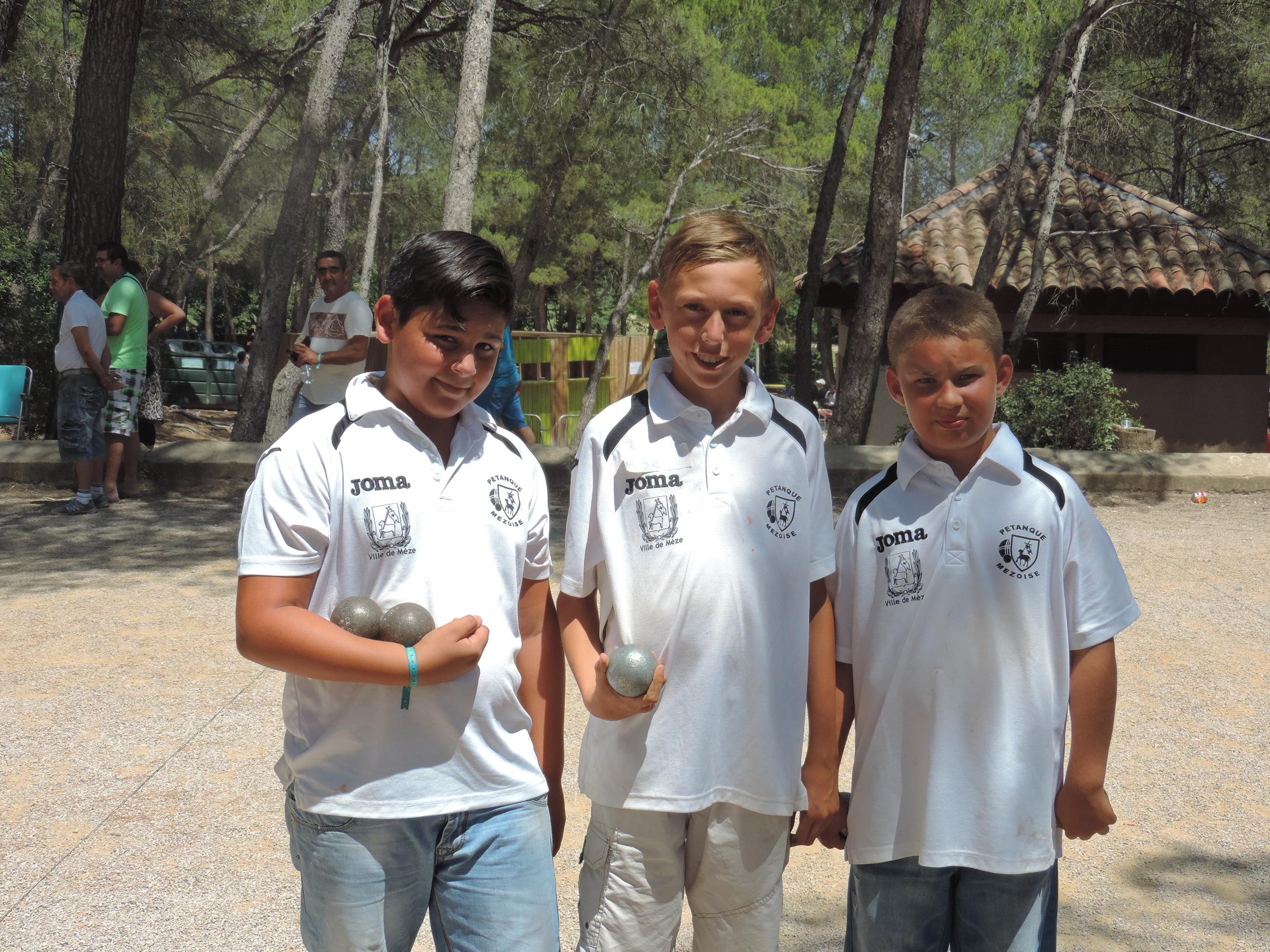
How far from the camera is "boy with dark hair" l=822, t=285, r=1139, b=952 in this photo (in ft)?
6.87

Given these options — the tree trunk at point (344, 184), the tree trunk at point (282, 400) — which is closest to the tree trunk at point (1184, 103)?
the tree trunk at point (344, 184)

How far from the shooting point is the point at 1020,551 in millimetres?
2127

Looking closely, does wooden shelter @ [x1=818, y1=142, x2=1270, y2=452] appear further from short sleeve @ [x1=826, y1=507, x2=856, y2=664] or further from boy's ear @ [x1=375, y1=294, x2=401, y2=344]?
boy's ear @ [x1=375, y1=294, x2=401, y2=344]

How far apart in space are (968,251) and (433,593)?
15832mm

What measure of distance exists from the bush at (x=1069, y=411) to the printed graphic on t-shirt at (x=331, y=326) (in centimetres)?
803

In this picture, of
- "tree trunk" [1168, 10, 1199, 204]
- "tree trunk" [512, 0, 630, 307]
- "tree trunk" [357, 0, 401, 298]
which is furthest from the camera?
"tree trunk" [1168, 10, 1199, 204]

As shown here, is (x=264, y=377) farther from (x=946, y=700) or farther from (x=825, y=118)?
(x=825, y=118)

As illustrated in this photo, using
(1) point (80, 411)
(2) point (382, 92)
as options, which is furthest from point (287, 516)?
(2) point (382, 92)

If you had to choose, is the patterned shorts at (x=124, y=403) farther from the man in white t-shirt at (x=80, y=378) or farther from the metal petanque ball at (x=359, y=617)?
the metal petanque ball at (x=359, y=617)

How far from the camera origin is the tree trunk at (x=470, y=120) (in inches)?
412

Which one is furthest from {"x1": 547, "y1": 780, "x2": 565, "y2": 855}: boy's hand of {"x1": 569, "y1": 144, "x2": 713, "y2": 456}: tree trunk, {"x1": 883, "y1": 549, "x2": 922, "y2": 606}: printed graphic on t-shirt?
{"x1": 569, "y1": 144, "x2": 713, "y2": 456}: tree trunk

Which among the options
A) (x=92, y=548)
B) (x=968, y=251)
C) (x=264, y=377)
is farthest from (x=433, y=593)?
(x=968, y=251)

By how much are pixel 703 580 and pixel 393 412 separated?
0.65 metres

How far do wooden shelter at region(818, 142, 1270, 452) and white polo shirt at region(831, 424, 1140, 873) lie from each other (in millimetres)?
13988
